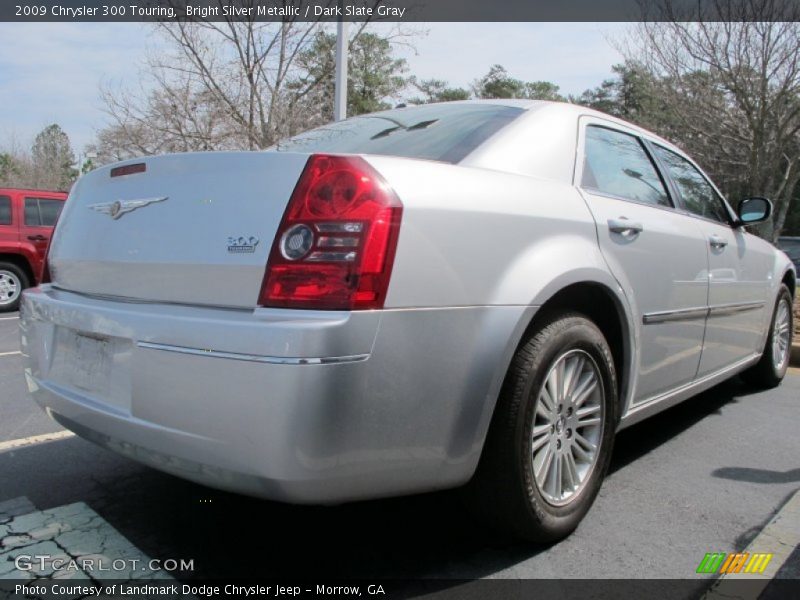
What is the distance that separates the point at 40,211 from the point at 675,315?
978cm

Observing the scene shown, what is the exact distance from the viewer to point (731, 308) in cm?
374

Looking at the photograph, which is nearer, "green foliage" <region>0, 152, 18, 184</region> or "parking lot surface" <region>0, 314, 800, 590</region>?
"parking lot surface" <region>0, 314, 800, 590</region>

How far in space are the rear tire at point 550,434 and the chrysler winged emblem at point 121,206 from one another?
131cm

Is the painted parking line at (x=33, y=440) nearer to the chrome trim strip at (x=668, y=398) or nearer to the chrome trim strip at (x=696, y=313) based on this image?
the chrome trim strip at (x=668, y=398)

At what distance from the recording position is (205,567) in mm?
2189

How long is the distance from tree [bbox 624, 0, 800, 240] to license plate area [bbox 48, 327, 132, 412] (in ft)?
31.1

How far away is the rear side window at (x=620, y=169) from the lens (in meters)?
2.84

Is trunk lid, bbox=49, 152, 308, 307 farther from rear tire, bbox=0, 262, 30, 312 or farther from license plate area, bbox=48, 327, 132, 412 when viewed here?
rear tire, bbox=0, 262, 30, 312

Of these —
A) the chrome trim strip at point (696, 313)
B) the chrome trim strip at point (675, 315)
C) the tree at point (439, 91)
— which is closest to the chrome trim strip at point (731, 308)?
the chrome trim strip at point (696, 313)

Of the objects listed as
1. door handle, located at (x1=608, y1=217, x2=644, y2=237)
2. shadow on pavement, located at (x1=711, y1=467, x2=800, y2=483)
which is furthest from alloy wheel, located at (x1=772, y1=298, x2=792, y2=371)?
door handle, located at (x1=608, y1=217, x2=644, y2=237)

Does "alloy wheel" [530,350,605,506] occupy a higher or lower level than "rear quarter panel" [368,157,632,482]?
lower

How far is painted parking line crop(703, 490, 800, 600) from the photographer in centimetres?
209

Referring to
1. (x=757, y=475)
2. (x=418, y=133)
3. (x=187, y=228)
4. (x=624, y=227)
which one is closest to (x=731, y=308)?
(x=757, y=475)

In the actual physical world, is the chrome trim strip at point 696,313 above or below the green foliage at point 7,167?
below
